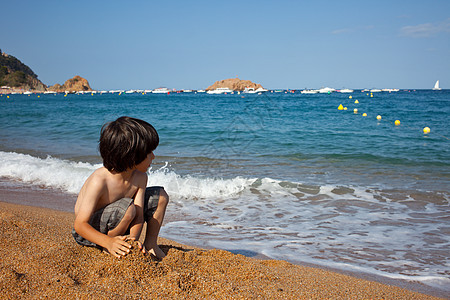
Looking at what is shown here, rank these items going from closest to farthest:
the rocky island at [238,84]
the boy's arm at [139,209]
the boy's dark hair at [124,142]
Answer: the boy's dark hair at [124,142], the boy's arm at [139,209], the rocky island at [238,84]

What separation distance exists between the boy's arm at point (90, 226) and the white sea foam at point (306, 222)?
1851 mm

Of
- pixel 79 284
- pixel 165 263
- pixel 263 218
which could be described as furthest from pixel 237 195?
pixel 79 284

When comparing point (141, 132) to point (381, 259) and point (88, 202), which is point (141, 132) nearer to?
point (88, 202)

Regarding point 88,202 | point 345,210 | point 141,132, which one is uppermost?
point 141,132

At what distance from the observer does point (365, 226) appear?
458cm

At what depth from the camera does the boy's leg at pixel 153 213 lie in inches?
97.3

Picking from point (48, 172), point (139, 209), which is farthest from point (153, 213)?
point (48, 172)

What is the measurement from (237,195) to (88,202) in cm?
424

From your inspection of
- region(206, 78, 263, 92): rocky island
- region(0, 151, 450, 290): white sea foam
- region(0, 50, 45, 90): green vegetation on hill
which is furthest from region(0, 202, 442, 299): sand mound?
region(0, 50, 45, 90): green vegetation on hill

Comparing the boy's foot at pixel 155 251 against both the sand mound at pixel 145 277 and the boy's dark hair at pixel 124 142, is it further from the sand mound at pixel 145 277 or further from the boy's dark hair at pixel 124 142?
the boy's dark hair at pixel 124 142

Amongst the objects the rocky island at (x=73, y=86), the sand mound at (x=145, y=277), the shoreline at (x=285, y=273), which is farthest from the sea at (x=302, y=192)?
the rocky island at (x=73, y=86)

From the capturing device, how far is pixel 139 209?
234 cm

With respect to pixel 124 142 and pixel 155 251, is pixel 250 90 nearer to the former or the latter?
pixel 155 251

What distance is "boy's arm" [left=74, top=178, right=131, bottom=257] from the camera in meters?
2.11
